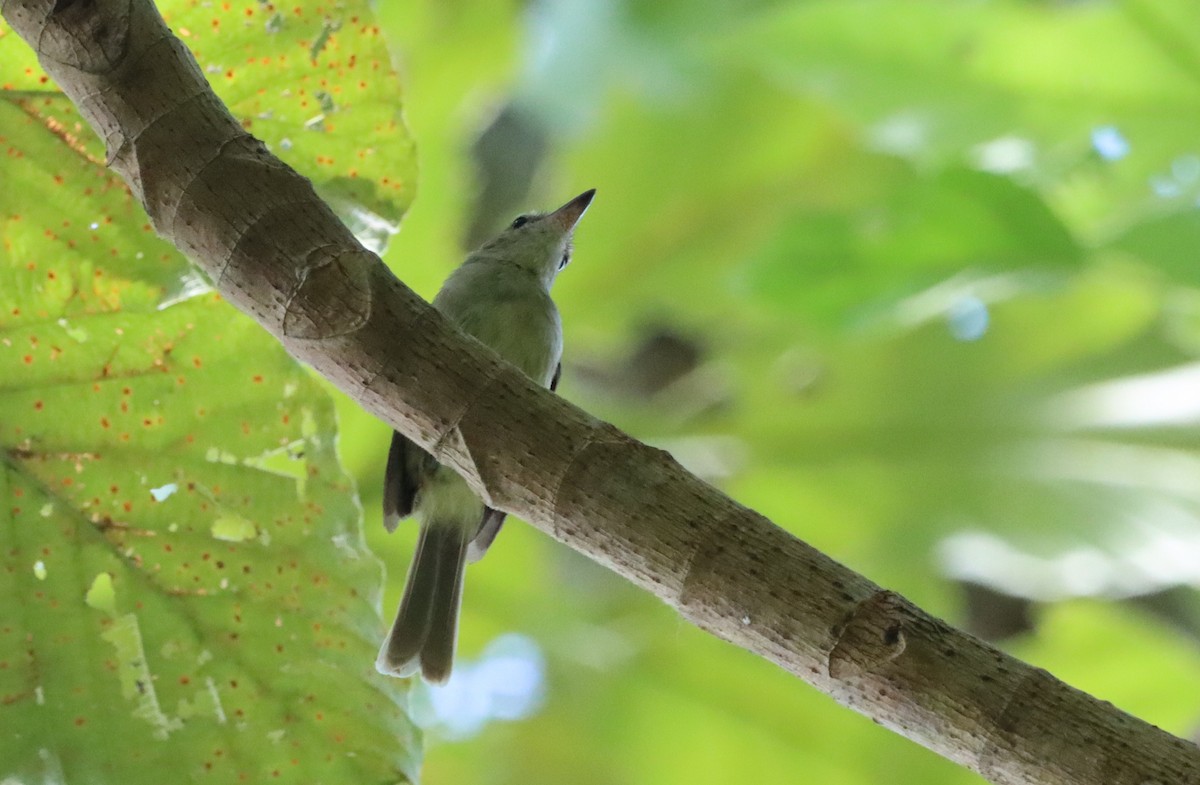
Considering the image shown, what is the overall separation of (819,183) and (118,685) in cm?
307

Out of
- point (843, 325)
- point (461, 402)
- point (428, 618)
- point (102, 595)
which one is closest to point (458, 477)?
point (428, 618)

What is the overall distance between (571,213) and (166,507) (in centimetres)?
140

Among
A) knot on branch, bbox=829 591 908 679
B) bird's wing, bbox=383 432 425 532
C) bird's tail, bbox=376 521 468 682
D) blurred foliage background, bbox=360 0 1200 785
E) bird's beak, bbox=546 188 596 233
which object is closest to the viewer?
knot on branch, bbox=829 591 908 679

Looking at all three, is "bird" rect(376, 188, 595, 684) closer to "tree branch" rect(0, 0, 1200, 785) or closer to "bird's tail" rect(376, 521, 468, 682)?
"bird's tail" rect(376, 521, 468, 682)

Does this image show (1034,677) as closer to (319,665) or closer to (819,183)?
(319,665)

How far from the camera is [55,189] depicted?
1.69 metres

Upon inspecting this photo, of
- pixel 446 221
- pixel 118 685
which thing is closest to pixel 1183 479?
pixel 446 221

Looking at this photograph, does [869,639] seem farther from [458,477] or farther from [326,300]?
[458,477]

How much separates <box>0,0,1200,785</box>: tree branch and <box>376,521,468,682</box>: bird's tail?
3.32 ft

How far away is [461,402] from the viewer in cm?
127

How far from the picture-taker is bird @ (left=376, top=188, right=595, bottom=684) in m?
2.31

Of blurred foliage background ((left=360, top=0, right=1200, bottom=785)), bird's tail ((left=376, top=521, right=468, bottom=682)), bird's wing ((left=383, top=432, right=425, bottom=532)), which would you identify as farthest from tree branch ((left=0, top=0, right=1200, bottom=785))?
blurred foliage background ((left=360, top=0, right=1200, bottom=785))

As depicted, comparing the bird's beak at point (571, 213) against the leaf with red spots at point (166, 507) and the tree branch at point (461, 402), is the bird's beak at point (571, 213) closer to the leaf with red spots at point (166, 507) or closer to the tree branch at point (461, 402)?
the leaf with red spots at point (166, 507)

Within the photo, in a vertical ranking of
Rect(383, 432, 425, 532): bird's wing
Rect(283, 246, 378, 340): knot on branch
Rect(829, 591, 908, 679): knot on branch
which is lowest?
Rect(829, 591, 908, 679): knot on branch
